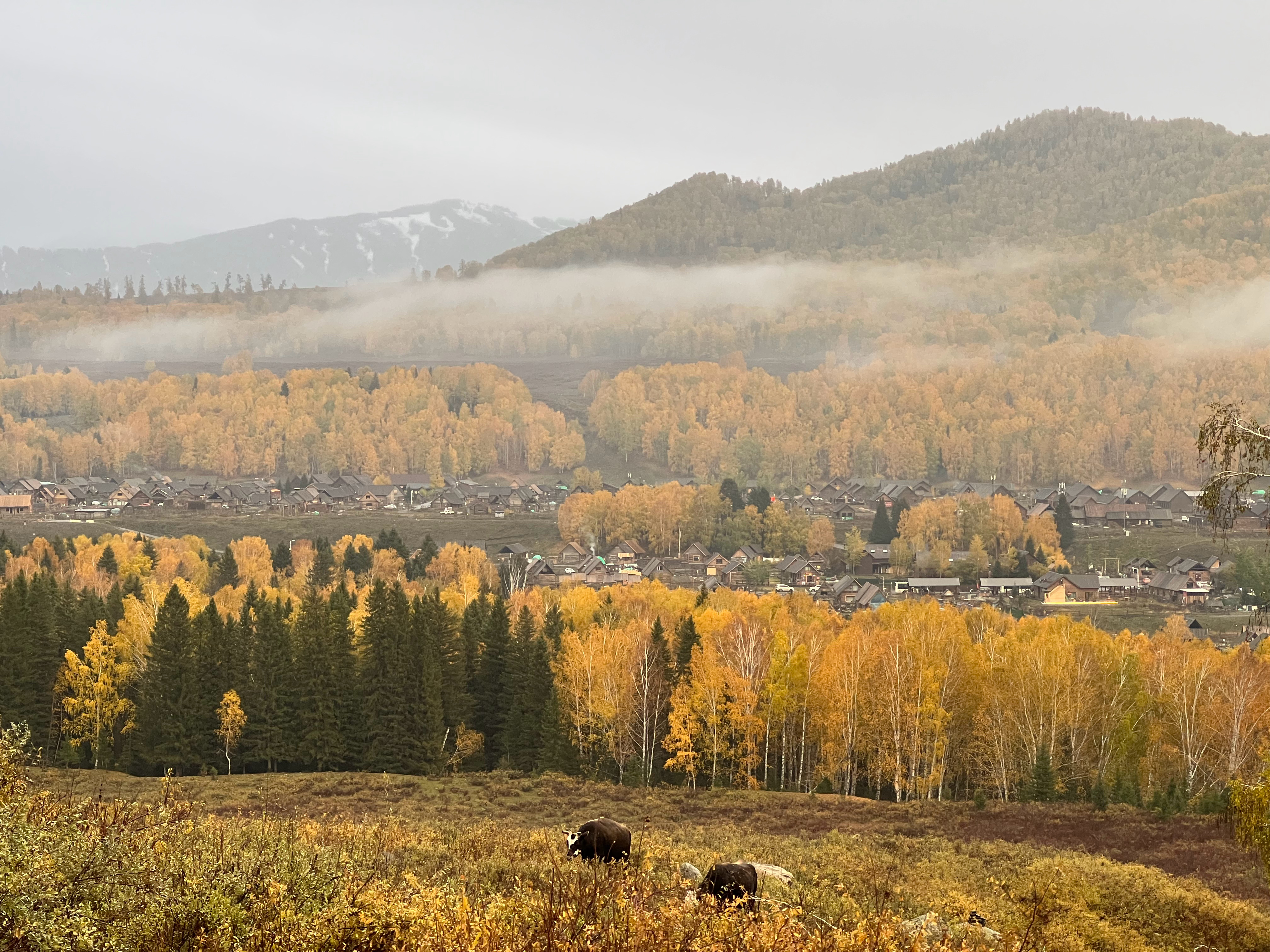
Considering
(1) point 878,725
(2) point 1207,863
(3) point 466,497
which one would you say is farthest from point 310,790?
(3) point 466,497

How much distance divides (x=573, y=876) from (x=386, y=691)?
35.7 meters

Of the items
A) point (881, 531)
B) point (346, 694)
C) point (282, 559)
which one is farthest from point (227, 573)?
point (881, 531)

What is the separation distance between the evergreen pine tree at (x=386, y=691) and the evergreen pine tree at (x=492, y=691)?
4.37m

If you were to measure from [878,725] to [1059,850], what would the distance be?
17.4 meters

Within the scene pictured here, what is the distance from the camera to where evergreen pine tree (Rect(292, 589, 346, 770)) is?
160 ft

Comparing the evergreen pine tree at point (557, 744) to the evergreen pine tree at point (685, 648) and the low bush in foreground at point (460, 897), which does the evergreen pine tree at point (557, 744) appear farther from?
the low bush in foreground at point (460, 897)

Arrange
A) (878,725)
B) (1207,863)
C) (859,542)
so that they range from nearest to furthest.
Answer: (1207,863) < (878,725) < (859,542)

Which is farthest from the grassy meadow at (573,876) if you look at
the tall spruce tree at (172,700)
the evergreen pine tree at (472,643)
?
the evergreen pine tree at (472,643)

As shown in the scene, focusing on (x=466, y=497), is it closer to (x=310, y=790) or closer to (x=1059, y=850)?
(x=310, y=790)

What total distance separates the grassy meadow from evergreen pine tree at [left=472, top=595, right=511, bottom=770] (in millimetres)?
14302

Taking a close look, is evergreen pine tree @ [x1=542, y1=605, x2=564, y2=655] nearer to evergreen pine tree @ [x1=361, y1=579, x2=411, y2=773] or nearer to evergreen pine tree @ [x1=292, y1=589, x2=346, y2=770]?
evergreen pine tree @ [x1=361, y1=579, x2=411, y2=773]

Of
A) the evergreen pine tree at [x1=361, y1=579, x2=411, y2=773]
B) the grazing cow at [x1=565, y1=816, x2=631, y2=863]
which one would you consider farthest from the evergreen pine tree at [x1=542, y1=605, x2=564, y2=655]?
the grazing cow at [x1=565, y1=816, x2=631, y2=863]

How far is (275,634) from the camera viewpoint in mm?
50188

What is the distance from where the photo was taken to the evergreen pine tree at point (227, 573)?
94.6m
